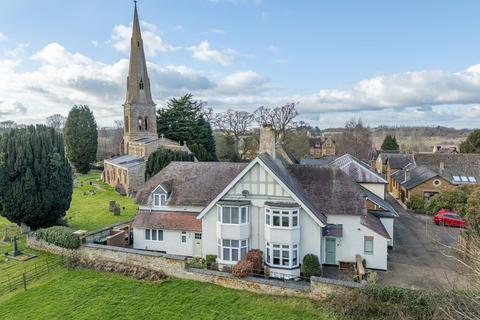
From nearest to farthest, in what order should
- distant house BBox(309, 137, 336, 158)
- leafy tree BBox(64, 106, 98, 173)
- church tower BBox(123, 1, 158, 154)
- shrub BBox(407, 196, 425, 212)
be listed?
shrub BBox(407, 196, 425, 212)
church tower BBox(123, 1, 158, 154)
leafy tree BBox(64, 106, 98, 173)
distant house BBox(309, 137, 336, 158)

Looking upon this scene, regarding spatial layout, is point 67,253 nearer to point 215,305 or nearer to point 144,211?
point 144,211

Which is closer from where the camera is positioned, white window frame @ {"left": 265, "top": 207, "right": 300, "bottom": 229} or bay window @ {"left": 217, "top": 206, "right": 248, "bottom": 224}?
white window frame @ {"left": 265, "top": 207, "right": 300, "bottom": 229}

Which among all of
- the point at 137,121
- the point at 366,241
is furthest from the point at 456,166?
the point at 137,121

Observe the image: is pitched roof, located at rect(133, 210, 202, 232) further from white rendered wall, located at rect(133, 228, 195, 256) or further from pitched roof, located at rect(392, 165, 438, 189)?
pitched roof, located at rect(392, 165, 438, 189)

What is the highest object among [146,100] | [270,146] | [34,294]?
[146,100]

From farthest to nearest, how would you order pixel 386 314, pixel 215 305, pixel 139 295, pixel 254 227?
pixel 254 227, pixel 139 295, pixel 215 305, pixel 386 314

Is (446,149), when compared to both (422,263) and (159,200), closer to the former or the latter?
(422,263)

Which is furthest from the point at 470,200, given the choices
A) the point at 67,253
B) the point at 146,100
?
the point at 146,100

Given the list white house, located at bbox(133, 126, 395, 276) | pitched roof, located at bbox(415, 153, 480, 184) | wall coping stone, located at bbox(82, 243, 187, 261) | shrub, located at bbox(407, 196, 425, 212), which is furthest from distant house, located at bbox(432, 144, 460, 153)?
wall coping stone, located at bbox(82, 243, 187, 261)
